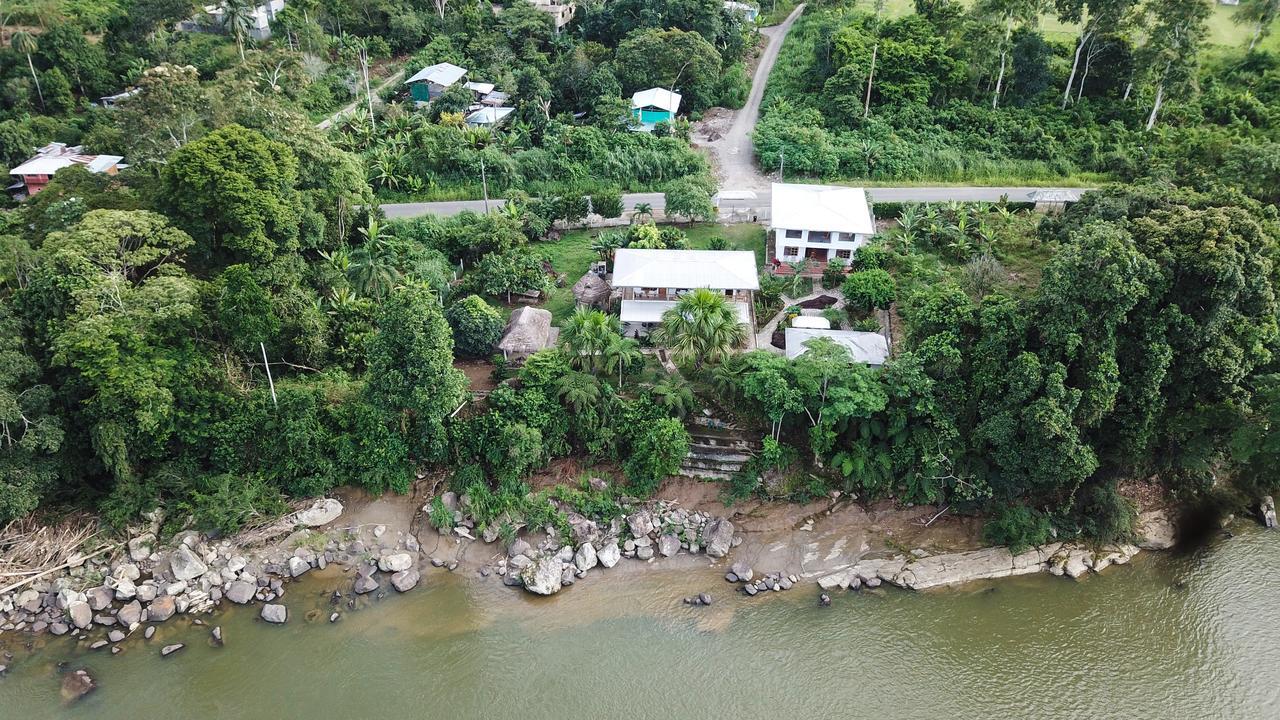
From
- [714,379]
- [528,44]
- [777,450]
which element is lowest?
[777,450]

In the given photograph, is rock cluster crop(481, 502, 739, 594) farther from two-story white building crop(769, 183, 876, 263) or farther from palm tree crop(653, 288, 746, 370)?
two-story white building crop(769, 183, 876, 263)

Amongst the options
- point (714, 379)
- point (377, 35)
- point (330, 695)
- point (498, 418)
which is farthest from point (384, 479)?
point (377, 35)

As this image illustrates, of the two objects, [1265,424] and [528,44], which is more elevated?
[528,44]

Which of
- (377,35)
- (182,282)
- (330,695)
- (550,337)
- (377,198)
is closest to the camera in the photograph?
(330,695)

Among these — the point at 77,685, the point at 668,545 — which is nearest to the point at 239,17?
the point at 77,685

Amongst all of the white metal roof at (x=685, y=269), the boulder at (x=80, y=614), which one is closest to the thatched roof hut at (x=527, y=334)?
the white metal roof at (x=685, y=269)

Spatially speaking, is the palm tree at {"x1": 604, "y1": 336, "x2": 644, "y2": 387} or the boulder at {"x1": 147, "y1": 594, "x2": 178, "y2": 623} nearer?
the boulder at {"x1": 147, "y1": 594, "x2": 178, "y2": 623}

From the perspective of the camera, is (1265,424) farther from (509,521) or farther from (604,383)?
(509,521)

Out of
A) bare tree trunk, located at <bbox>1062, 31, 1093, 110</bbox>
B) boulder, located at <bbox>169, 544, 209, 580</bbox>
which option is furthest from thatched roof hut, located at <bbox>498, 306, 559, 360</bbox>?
bare tree trunk, located at <bbox>1062, 31, 1093, 110</bbox>
